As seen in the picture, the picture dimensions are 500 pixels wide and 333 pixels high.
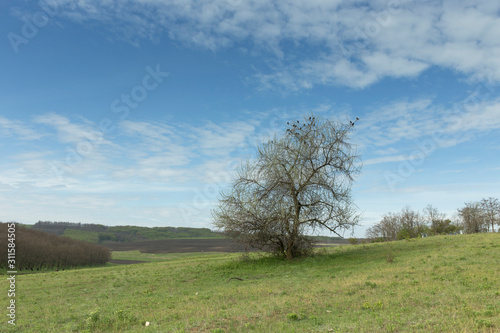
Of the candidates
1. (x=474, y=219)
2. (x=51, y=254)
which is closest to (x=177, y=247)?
(x=51, y=254)

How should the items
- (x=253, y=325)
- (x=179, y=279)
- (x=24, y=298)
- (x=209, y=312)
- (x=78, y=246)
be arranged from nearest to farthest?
(x=253, y=325) → (x=209, y=312) → (x=24, y=298) → (x=179, y=279) → (x=78, y=246)

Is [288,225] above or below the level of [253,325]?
above

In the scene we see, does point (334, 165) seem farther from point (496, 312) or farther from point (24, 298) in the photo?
point (24, 298)

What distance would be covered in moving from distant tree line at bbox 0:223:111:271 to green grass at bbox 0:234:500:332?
68.4 meters

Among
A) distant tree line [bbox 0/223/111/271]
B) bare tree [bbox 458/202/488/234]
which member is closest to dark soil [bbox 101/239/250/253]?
distant tree line [bbox 0/223/111/271]

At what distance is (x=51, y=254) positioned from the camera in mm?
81500

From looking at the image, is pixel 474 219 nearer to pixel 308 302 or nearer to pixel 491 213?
pixel 491 213

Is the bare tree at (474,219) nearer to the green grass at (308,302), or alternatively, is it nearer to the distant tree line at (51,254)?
the green grass at (308,302)

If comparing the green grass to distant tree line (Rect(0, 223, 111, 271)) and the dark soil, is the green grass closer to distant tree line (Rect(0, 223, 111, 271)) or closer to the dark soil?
distant tree line (Rect(0, 223, 111, 271))

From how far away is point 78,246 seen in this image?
96438 millimetres

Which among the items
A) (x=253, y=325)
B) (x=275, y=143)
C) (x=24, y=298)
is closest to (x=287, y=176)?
(x=275, y=143)

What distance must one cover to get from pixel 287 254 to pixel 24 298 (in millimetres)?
20237

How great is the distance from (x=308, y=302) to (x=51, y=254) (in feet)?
300

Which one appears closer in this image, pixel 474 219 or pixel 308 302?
pixel 308 302
